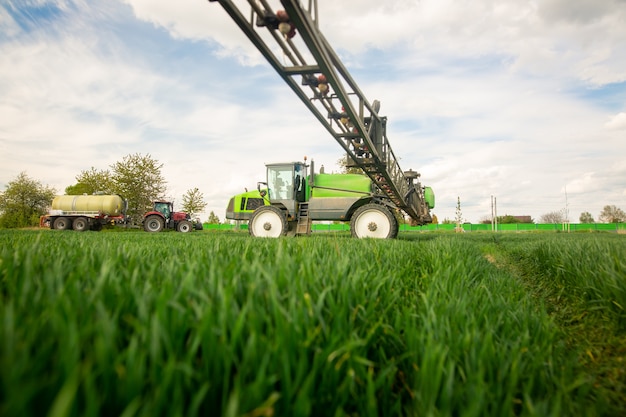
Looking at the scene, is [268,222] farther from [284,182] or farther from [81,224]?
[81,224]

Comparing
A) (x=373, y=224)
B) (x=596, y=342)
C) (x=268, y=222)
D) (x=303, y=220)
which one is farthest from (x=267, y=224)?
(x=596, y=342)

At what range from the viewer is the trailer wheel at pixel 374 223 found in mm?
10227

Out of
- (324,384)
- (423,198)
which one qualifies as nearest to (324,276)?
(324,384)

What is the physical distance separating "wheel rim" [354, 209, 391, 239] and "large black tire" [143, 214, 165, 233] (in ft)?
54.4

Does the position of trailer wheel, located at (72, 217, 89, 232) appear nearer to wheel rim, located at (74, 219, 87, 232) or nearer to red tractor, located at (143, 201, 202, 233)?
wheel rim, located at (74, 219, 87, 232)

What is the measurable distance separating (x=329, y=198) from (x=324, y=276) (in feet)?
30.6

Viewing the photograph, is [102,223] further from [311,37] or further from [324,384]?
[324,384]

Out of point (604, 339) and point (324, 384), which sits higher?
point (324, 384)

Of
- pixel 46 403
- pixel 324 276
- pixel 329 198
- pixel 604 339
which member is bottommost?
pixel 604 339

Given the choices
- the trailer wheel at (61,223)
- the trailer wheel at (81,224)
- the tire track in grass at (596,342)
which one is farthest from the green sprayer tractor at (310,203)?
the trailer wheel at (61,223)

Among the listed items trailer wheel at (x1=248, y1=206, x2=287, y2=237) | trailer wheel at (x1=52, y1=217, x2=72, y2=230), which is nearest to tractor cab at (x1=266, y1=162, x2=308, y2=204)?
trailer wheel at (x1=248, y1=206, x2=287, y2=237)

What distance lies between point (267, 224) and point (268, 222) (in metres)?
0.09

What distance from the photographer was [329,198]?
1109cm

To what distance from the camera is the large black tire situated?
22469 millimetres
